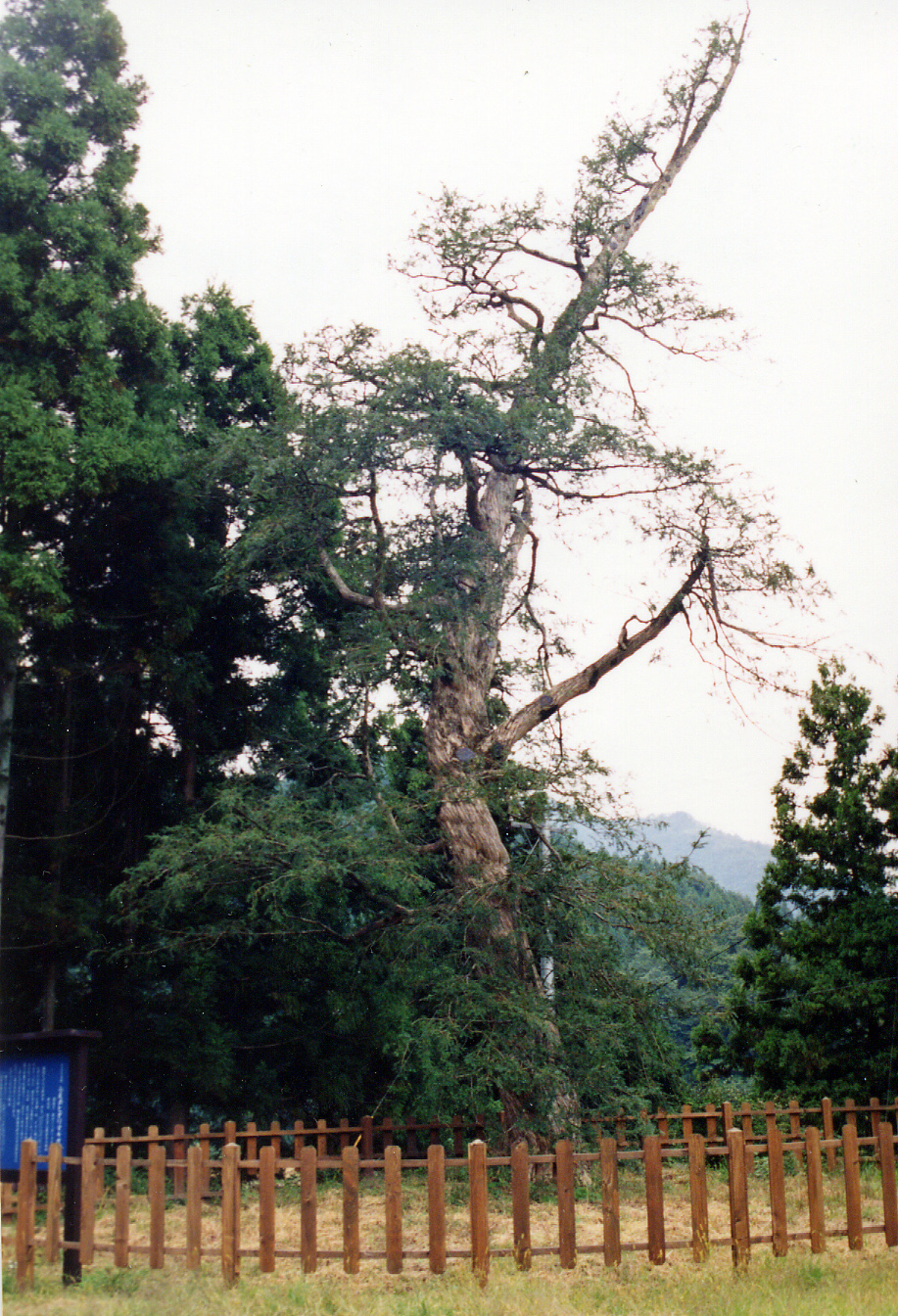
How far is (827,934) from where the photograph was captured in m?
14.1

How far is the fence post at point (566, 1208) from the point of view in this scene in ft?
21.0

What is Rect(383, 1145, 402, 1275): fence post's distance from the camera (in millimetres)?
6289

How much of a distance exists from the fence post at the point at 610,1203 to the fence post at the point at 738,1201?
2.33 feet

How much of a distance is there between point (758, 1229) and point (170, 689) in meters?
8.14

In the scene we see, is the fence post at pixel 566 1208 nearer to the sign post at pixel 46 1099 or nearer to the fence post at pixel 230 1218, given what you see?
the fence post at pixel 230 1218

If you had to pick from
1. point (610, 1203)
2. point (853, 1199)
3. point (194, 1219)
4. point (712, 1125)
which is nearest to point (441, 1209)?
point (610, 1203)

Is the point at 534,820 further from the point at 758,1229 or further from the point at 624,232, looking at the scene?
the point at 624,232

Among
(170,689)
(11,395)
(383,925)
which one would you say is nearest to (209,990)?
(383,925)

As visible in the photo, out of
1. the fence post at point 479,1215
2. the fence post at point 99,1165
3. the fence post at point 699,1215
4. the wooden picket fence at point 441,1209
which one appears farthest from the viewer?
the fence post at point 99,1165

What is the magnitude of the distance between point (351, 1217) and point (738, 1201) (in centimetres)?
233

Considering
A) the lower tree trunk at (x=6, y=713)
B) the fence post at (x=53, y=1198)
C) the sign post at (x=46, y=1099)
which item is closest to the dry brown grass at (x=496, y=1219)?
the fence post at (x=53, y=1198)

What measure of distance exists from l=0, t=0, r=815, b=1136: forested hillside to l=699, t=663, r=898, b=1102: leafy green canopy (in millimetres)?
1734

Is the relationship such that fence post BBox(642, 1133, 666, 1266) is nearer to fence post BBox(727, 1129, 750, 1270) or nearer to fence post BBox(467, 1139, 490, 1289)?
fence post BBox(727, 1129, 750, 1270)

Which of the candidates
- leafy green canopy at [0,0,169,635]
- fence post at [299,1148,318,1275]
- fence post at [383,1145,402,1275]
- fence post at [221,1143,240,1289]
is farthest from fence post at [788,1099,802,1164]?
leafy green canopy at [0,0,169,635]
